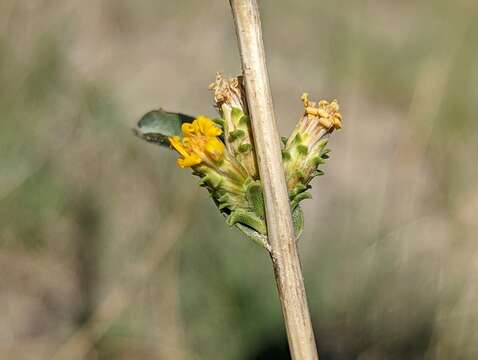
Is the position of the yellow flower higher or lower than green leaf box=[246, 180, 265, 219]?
higher

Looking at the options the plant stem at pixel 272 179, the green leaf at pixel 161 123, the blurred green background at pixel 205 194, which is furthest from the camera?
the blurred green background at pixel 205 194

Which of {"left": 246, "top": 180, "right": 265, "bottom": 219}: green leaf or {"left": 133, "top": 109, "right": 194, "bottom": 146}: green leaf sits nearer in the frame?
{"left": 246, "top": 180, "right": 265, "bottom": 219}: green leaf

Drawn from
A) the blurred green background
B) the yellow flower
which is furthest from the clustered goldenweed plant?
the blurred green background

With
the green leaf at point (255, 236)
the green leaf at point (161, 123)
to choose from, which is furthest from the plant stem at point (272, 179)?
the green leaf at point (161, 123)

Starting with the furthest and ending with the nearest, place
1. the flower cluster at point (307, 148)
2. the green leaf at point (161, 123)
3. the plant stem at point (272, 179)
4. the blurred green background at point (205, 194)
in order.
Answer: the blurred green background at point (205, 194) → the green leaf at point (161, 123) → the flower cluster at point (307, 148) → the plant stem at point (272, 179)

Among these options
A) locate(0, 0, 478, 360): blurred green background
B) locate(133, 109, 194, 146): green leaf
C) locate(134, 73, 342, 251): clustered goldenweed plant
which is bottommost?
locate(134, 73, 342, 251): clustered goldenweed plant

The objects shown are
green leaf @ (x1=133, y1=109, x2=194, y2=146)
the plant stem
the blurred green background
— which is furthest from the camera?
the blurred green background

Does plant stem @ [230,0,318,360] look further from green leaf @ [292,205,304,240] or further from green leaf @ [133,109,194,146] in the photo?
green leaf @ [133,109,194,146]

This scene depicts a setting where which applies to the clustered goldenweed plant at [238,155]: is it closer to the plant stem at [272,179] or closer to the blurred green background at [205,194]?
the plant stem at [272,179]
